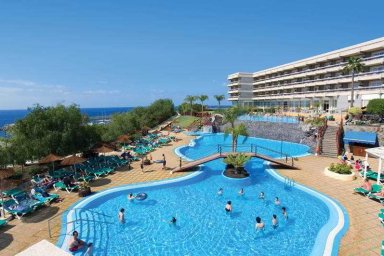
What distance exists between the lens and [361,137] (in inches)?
956

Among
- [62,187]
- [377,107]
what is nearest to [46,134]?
[62,187]

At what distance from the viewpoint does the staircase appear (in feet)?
81.6

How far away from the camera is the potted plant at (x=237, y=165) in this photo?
18.9m

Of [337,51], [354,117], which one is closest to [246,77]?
[337,51]

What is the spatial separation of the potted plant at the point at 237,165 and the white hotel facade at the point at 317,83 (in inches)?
1213

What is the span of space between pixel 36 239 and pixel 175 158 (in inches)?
608

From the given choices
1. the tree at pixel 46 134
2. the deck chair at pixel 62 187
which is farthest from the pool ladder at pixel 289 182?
the tree at pixel 46 134

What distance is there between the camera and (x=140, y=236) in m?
11.8

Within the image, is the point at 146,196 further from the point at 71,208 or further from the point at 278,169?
the point at 278,169

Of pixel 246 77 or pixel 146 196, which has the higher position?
pixel 246 77

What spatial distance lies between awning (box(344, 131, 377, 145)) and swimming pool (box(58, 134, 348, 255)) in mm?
11714

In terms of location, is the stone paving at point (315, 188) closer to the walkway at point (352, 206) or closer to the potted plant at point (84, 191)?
the walkway at point (352, 206)

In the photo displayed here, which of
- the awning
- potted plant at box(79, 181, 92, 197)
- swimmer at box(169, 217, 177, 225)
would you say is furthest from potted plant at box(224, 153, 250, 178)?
the awning

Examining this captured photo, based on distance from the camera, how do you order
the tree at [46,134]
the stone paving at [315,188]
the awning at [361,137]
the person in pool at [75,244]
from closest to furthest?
1. the stone paving at [315,188]
2. the person in pool at [75,244]
3. the tree at [46,134]
4. the awning at [361,137]
